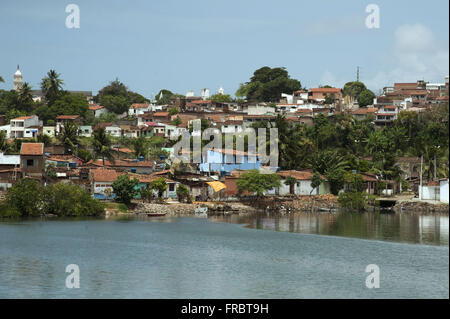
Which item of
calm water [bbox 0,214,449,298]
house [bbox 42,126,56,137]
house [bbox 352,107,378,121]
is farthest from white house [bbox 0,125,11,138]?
house [bbox 352,107,378,121]

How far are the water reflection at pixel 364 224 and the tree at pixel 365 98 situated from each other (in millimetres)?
28728

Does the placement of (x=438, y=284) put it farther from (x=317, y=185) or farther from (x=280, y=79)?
(x=280, y=79)

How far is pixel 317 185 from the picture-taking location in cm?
3456

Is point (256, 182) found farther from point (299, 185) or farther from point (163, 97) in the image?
point (163, 97)

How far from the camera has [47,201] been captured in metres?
27.7

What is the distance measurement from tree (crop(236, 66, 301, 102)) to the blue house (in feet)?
94.9

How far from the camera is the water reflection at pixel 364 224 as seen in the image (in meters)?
22.7

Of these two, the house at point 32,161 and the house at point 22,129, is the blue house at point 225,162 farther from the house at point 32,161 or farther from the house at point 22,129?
the house at point 22,129

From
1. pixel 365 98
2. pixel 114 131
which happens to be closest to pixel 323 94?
pixel 365 98

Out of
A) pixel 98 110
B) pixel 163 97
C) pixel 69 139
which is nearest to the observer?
pixel 69 139

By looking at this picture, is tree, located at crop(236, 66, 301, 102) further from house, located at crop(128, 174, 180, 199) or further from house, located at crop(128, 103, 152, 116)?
house, located at crop(128, 174, 180, 199)

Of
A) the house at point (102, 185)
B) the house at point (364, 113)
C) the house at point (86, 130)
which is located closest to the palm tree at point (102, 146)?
the house at point (102, 185)

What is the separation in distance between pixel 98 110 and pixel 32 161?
26.2 metres
